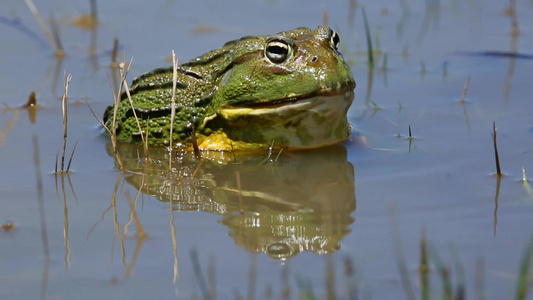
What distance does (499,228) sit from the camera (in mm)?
4695

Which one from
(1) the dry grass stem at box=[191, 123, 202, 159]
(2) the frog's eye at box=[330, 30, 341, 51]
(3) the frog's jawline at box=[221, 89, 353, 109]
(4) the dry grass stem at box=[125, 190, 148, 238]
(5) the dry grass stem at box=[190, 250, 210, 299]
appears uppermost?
(2) the frog's eye at box=[330, 30, 341, 51]

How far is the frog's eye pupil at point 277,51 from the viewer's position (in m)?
6.08

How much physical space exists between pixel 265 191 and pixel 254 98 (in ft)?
3.06

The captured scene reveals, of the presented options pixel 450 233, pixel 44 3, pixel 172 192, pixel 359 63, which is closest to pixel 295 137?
pixel 172 192

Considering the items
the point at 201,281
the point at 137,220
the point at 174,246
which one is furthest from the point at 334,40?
the point at 201,281

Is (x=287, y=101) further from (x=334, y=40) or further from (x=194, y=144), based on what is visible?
(x=194, y=144)

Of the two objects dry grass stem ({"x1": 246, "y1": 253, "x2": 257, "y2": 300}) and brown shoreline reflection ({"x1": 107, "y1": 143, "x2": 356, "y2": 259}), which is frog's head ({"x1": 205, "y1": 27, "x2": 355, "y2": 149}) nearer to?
brown shoreline reflection ({"x1": 107, "y1": 143, "x2": 356, "y2": 259})

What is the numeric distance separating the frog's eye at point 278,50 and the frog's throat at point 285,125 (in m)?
0.36

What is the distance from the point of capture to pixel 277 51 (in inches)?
241

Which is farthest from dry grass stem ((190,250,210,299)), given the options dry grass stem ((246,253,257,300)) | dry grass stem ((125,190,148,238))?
dry grass stem ((125,190,148,238))

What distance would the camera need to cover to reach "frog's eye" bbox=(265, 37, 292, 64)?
608 cm

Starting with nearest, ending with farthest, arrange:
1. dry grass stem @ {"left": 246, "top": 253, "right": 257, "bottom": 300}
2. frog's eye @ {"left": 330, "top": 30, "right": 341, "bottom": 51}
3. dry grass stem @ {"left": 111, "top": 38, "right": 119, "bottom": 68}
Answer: dry grass stem @ {"left": 246, "top": 253, "right": 257, "bottom": 300} → frog's eye @ {"left": 330, "top": 30, "right": 341, "bottom": 51} → dry grass stem @ {"left": 111, "top": 38, "right": 119, "bottom": 68}

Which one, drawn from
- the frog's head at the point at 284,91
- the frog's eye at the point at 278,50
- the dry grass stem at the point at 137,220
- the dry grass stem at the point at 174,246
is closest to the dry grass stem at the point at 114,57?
the frog's head at the point at 284,91

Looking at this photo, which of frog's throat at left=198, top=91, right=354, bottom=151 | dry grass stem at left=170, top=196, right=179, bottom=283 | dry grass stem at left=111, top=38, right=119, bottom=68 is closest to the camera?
dry grass stem at left=170, top=196, right=179, bottom=283
